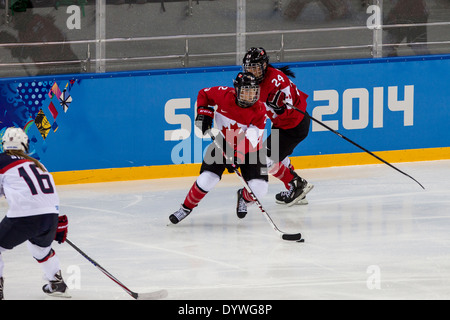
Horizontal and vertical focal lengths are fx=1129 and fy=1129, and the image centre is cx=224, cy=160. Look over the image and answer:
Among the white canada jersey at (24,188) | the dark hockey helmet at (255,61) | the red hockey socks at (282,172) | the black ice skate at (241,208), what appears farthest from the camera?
the red hockey socks at (282,172)

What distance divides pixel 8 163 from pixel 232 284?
4.78 feet

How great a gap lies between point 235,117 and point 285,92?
1.89 feet

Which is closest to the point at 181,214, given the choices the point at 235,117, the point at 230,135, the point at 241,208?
the point at 241,208

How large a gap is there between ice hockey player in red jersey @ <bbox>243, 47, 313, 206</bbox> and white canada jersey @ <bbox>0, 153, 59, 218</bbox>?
262cm

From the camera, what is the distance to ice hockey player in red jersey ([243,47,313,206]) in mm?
7840

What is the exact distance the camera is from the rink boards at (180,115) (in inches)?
346

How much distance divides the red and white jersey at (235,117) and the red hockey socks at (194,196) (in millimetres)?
376

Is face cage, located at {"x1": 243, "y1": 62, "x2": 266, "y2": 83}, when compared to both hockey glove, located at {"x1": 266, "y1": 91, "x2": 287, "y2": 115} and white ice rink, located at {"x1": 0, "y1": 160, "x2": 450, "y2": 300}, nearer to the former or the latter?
hockey glove, located at {"x1": 266, "y1": 91, "x2": 287, "y2": 115}

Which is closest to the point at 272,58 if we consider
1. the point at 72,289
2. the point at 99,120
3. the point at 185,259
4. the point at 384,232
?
the point at 99,120

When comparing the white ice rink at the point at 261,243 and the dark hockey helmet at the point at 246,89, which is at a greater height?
the dark hockey helmet at the point at 246,89

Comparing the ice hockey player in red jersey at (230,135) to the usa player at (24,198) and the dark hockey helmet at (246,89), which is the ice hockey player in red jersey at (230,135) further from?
the usa player at (24,198)

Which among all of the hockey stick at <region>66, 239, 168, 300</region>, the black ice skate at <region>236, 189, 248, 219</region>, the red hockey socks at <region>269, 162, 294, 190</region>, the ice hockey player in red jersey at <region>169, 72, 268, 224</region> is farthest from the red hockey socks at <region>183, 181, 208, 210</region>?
the hockey stick at <region>66, 239, 168, 300</region>

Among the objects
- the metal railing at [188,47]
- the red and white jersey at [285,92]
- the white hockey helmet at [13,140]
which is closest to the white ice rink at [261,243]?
the red and white jersey at [285,92]
